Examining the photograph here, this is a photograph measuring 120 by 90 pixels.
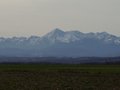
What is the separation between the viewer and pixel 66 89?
3806 centimetres

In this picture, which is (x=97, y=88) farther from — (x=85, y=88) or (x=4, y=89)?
(x=4, y=89)

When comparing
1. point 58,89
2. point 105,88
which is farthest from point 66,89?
point 105,88

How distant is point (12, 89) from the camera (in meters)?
38.0

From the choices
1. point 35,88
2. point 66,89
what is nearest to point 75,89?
point 66,89

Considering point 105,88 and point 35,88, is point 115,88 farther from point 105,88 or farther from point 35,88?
point 35,88

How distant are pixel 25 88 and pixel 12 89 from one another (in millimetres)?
1236

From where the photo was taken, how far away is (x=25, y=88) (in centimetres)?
3866

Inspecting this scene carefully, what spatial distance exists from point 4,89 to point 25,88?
1.83 m

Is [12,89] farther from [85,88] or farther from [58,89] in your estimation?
[85,88]

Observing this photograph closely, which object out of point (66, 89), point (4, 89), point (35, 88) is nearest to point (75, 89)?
point (66, 89)

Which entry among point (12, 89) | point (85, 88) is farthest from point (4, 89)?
point (85, 88)

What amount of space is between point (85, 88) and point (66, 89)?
2.09 m

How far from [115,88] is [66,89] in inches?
166

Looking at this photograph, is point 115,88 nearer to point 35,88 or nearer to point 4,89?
point 35,88
